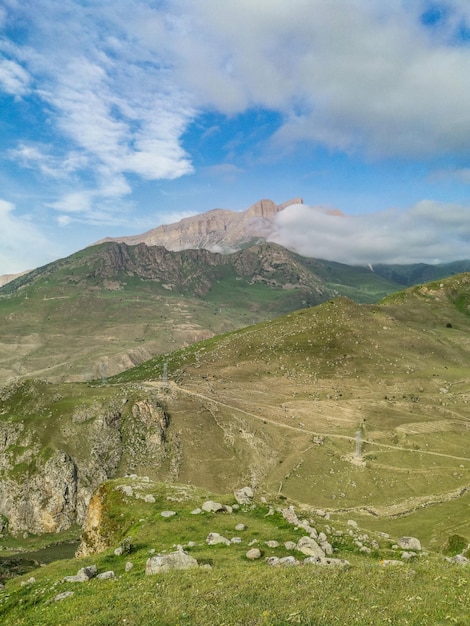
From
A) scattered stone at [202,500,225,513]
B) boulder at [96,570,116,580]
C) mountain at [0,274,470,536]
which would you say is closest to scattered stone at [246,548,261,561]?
boulder at [96,570,116,580]

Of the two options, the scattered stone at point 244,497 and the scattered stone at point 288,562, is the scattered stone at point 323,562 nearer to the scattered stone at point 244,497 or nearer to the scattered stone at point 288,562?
the scattered stone at point 288,562

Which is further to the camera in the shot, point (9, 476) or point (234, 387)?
point (234, 387)

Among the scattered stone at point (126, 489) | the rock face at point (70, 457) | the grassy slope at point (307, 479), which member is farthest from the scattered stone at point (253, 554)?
the rock face at point (70, 457)

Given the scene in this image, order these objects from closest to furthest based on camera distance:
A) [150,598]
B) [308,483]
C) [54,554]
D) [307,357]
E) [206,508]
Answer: [150,598] < [206,508] < [54,554] < [308,483] < [307,357]

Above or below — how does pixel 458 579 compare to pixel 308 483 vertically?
above

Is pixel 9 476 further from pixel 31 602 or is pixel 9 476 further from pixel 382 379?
pixel 382 379

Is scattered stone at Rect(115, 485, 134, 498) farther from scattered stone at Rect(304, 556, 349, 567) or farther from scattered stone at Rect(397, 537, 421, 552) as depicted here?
scattered stone at Rect(397, 537, 421, 552)

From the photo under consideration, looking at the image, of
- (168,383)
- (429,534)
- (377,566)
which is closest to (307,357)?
(168,383)
